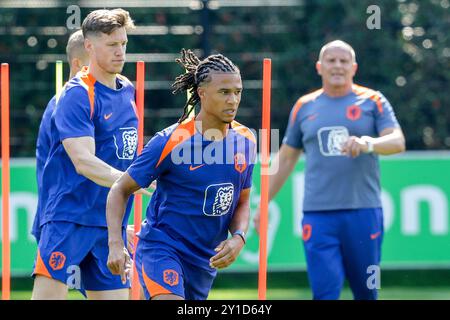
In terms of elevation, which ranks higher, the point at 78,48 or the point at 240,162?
the point at 78,48

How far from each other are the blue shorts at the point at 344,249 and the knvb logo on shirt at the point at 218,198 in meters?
2.44

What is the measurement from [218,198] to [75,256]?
3.56 feet

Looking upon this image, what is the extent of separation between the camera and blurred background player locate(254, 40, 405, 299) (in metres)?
8.42

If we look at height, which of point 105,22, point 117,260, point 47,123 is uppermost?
point 105,22

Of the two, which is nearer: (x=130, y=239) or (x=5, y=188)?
(x=130, y=239)

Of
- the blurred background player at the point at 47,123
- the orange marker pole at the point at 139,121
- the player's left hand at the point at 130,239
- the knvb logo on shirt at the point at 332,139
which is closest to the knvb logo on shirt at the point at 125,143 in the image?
the orange marker pole at the point at 139,121

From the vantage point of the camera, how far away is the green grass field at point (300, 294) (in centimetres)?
1137

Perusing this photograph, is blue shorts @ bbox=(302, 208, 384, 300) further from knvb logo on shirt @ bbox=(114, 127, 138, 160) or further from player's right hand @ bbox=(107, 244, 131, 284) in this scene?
player's right hand @ bbox=(107, 244, 131, 284)

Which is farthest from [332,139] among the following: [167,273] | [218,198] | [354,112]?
[167,273]

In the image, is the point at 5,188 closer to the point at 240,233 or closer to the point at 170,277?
the point at 170,277

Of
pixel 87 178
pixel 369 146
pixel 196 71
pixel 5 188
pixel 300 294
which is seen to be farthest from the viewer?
pixel 300 294

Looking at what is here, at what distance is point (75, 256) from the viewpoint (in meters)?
6.63

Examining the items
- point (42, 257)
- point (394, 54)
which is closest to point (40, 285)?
point (42, 257)
